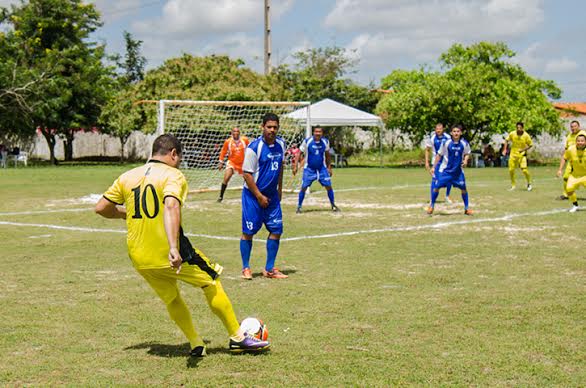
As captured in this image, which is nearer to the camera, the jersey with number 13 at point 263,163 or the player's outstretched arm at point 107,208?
the player's outstretched arm at point 107,208

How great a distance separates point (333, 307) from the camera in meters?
7.65

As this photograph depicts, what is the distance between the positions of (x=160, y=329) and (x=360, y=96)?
1888 inches

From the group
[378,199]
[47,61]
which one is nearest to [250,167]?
[378,199]

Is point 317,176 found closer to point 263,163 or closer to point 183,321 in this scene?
point 263,163

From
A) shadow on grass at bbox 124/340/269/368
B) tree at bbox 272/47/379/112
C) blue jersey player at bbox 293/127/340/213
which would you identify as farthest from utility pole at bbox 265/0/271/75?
shadow on grass at bbox 124/340/269/368

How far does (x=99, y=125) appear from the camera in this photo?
165 feet

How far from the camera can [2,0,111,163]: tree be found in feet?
153

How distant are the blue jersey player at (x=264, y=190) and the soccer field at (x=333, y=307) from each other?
0.45 m

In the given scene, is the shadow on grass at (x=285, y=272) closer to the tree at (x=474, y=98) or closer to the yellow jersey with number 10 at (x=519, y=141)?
the yellow jersey with number 10 at (x=519, y=141)

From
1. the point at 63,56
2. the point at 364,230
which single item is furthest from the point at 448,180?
the point at 63,56

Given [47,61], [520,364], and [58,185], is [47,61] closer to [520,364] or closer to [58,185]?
[58,185]

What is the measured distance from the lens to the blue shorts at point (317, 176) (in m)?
17.0

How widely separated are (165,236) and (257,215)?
361cm

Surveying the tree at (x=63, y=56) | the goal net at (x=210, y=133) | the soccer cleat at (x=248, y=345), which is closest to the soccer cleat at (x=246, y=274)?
the soccer cleat at (x=248, y=345)
